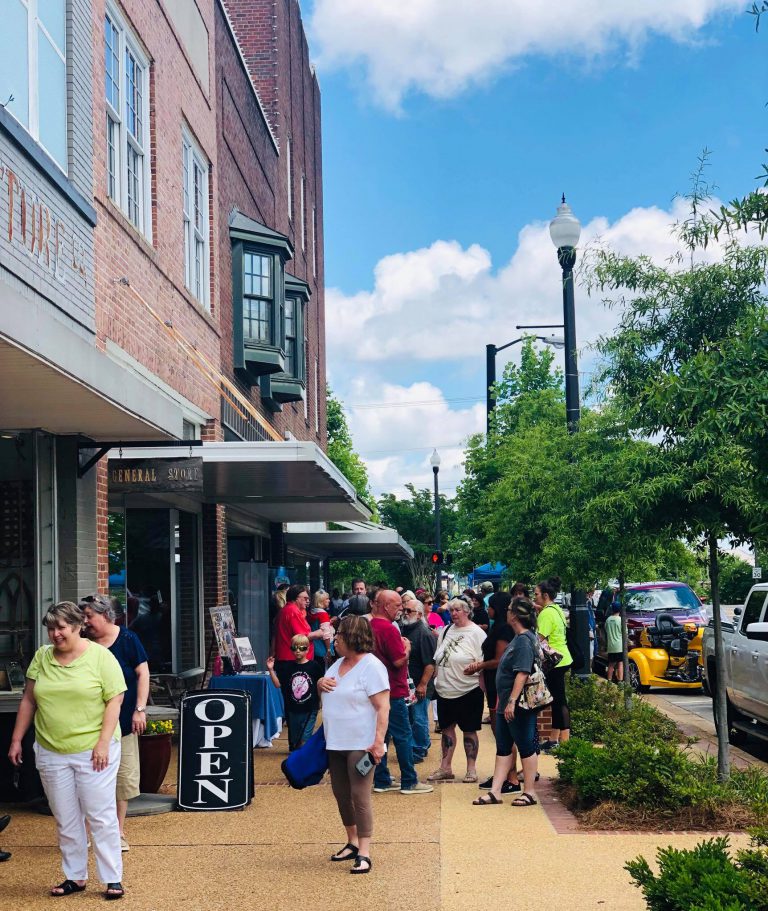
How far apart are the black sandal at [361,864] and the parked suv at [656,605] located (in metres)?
14.4

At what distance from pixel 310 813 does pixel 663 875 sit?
4967mm

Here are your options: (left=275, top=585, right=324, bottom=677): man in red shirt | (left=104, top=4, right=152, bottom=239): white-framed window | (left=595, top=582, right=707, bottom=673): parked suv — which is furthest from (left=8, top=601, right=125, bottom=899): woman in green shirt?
(left=595, top=582, right=707, bottom=673): parked suv

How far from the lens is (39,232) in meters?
10.7

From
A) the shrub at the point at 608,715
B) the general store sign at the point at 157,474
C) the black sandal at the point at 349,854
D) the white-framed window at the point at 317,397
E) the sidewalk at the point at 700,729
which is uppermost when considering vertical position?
the white-framed window at the point at 317,397

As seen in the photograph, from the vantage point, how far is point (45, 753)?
740 centimetres

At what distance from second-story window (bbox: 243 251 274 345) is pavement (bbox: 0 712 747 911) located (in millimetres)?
12685

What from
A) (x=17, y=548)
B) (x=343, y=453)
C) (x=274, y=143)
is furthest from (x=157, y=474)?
(x=343, y=453)

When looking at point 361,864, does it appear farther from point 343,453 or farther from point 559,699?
point 343,453

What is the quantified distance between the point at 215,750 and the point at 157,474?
330 centimetres

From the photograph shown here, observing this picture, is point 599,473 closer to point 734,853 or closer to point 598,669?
point 734,853

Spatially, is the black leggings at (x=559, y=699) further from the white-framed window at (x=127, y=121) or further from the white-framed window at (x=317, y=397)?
the white-framed window at (x=317, y=397)

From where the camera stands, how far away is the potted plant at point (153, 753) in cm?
1095

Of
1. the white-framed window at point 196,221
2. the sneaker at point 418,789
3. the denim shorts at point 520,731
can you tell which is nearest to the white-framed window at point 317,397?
the white-framed window at point 196,221

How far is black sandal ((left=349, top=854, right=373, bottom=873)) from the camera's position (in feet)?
26.1
